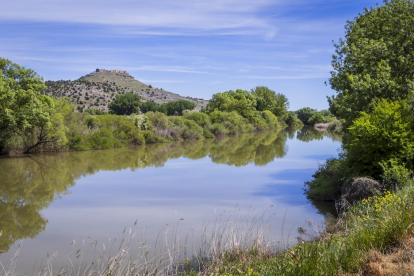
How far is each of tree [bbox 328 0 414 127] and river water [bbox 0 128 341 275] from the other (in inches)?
206

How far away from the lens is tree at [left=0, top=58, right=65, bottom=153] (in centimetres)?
2698

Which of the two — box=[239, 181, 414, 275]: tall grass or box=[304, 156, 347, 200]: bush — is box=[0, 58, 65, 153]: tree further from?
box=[239, 181, 414, 275]: tall grass

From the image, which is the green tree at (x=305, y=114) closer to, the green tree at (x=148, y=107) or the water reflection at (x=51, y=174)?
the green tree at (x=148, y=107)

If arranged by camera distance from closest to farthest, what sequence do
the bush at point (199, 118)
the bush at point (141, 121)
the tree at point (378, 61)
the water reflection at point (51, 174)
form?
the water reflection at point (51, 174) → the tree at point (378, 61) → the bush at point (141, 121) → the bush at point (199, 118)

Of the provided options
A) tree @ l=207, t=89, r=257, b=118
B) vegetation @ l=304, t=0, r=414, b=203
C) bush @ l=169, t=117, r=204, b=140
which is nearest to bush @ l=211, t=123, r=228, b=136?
bush @ l=169, t=117, r=204, b=140

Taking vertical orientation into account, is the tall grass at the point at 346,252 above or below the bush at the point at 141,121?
below

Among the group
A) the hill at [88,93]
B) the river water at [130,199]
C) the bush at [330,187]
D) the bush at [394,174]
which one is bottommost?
the river water at [130,199]

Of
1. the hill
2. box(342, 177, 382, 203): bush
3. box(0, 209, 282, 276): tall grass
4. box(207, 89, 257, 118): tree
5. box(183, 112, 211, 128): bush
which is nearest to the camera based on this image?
box(0, 209, 282, 276): tall grass

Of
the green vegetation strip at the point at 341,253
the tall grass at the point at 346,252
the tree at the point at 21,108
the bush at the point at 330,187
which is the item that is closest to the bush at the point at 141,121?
the tree at the point at 21,108

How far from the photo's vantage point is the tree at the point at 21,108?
1062 inches

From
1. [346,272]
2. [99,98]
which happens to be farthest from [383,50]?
[99,98]

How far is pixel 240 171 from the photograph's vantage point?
25062 millimetres

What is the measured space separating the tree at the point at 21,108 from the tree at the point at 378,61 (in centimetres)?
2005

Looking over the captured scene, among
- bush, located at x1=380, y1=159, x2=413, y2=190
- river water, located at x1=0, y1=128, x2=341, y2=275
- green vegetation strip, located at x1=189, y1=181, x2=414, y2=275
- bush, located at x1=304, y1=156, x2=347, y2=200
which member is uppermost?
bush, located at x1=380, y1=159, x2=413, y2=190
